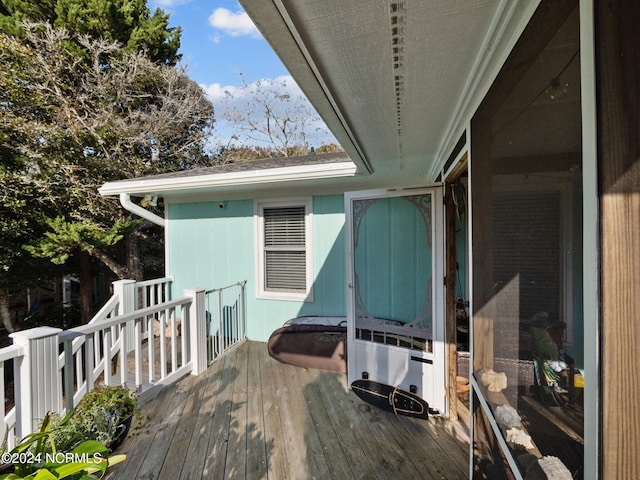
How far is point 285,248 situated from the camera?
4.32 m

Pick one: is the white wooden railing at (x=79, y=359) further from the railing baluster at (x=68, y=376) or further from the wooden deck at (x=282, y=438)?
the wooden deck at (x=282, y=438)

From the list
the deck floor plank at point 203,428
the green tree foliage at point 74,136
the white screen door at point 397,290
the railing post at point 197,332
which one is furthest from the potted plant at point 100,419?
the green tree foliage at point 74,136

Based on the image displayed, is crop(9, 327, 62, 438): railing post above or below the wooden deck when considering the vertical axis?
above

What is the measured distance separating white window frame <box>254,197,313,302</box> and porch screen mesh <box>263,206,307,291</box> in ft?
0.20

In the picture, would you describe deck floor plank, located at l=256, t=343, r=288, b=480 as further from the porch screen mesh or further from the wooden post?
the wooden post

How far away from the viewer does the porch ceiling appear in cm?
84

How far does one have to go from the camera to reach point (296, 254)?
428 cm

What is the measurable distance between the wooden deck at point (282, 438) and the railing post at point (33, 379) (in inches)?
23.7

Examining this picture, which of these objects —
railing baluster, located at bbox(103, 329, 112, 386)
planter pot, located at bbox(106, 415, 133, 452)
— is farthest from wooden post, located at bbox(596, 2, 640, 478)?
railing baluster, located at bbox(103, 329, 112, 386)

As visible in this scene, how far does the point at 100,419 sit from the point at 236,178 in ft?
8.95

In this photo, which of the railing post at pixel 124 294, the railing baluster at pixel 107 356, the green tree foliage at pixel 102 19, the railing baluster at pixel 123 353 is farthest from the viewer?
the green tree foliage at pixel 102 19

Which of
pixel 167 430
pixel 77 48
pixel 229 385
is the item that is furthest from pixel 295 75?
pixel 77 48

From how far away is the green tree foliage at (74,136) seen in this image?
5098 millimetres

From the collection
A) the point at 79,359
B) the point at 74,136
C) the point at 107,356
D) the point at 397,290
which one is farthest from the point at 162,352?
the point at 74,136
